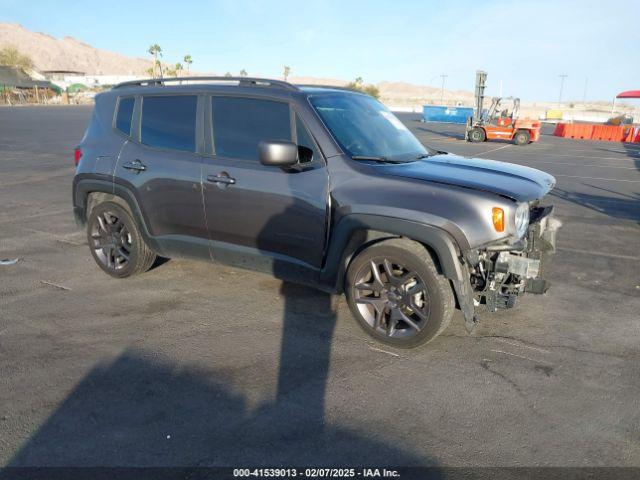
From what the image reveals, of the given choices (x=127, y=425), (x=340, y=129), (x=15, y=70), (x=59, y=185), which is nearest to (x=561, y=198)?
(x=340, y=129)

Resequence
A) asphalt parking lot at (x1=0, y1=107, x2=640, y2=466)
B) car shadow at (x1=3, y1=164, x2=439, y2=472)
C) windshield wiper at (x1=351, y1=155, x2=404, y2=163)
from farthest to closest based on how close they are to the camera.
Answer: windshield wiper at (x1=351, y1=155, x2=404, y2=163)
asphalt parking lot at (x1=0, y1=107, x2=640, y2=466)
car shadow at (x1=3, y1=164, x2=439, y2=472)

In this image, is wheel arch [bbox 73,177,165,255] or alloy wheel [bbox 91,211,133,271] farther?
alloy wheel [bbox 91,211,133,271]

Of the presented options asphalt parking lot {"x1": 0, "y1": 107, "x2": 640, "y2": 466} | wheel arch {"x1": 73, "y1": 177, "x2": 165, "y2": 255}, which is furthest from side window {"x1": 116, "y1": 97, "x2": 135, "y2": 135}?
asphalt parking lot {"x1": 0, "y1": 107, "x2": 640, "y2": 466}

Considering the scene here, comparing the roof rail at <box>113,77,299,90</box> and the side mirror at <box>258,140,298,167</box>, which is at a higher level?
the roof rail at <box>113,77,299,90</box>

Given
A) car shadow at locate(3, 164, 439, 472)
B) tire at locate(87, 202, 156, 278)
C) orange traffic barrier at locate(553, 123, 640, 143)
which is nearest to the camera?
car shadow at locate(3, 164, 439, 472)

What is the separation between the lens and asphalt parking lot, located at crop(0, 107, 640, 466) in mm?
2711

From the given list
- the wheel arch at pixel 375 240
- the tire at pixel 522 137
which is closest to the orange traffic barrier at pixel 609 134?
the tire at pixel 522 137

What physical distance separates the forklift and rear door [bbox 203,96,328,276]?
24018 mm

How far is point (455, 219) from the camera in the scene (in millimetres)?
3371

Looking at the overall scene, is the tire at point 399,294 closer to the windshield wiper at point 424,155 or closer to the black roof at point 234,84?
the windshield wiper at point 424,155

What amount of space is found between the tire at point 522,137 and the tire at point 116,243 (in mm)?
24024

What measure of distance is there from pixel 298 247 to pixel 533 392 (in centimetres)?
202

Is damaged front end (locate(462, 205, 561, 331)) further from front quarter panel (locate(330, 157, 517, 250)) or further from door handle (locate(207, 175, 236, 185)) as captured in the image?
door handle (locate(207, 175, 236, 185))

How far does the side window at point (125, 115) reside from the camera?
486cm
